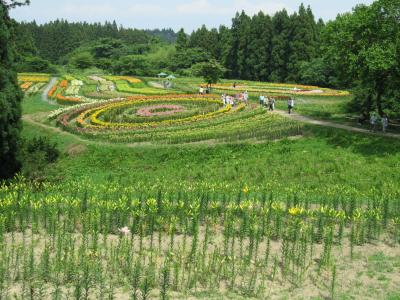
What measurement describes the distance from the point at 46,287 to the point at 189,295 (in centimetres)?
272

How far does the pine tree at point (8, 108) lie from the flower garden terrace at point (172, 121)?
863 centimetres

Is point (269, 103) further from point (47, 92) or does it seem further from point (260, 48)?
point (260, 48)

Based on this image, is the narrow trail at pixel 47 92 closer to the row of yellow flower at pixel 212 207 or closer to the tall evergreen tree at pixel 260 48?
the tall evergreen tree at pixel 260 48

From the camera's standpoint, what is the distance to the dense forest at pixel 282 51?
25203 millimetres

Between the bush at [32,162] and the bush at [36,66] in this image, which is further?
the bush at [36,66]

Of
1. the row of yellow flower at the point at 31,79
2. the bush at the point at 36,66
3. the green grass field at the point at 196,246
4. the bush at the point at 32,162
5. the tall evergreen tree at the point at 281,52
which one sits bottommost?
the bush at the point at 32,162

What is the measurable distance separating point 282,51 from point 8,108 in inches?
2296

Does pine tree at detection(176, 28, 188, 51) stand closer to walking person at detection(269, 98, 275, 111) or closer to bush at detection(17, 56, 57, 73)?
bush at detection(17, 56, 57, 73)

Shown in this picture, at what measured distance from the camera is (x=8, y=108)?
64.3 ft

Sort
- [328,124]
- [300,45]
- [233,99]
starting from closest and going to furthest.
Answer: [328,124], [233,99], [300,45]

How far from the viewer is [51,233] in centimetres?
1134

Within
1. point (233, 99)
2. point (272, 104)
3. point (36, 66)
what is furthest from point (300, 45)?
point (36, 66)

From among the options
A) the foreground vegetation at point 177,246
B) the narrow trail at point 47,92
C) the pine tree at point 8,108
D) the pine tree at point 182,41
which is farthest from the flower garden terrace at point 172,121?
the pine tree at point 182,41

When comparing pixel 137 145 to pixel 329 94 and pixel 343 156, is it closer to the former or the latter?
pixel 343 156
